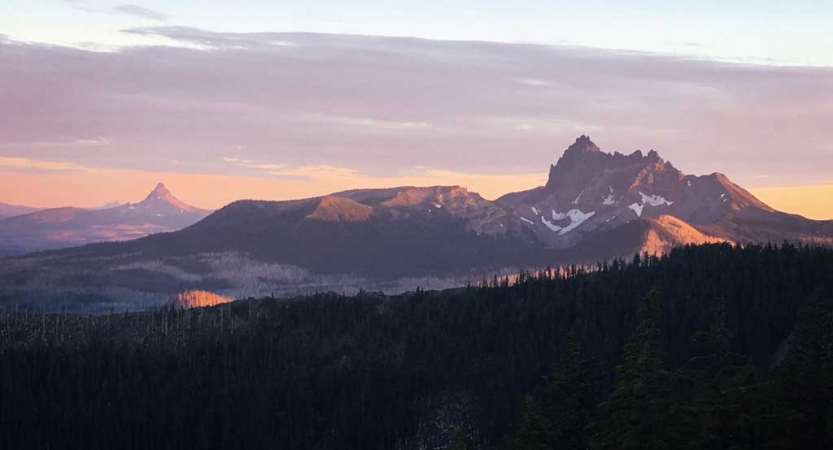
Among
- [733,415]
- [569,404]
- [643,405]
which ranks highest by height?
[643,405]

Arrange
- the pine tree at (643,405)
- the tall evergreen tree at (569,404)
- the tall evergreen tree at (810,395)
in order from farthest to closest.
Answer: the tall evergreen tree at (569,404)
the tall evergreen tree at (810,395)
the pine tree at (643,405)

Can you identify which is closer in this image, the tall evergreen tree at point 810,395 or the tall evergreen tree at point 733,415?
the tall evergreen tree at point 733,415

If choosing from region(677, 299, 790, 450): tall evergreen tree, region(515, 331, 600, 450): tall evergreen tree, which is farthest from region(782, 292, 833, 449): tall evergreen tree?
region(515, 331, 600, 450): tall evergreen tree

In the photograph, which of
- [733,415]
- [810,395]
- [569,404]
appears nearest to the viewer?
[733,415]

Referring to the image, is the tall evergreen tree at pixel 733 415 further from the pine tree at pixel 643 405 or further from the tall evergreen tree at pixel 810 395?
the tall evergreen tree at pixel 810 395

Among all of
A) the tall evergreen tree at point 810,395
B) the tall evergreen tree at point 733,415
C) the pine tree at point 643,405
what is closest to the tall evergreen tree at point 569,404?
the pine tree at point 643,405

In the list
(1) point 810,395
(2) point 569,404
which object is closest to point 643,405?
(1) point 810,395

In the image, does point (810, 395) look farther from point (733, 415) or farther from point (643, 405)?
point (643, 405)

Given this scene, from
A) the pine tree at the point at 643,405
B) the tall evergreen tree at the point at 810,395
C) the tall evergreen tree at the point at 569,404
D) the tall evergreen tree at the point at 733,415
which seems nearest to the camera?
the pine tree at the point at 643,405

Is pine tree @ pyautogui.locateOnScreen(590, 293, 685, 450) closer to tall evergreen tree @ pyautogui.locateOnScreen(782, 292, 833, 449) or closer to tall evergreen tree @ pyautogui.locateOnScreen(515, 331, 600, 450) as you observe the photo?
tall evergreen tree @ pyautogui.locateOnScreen(782, 292, 833, 449)

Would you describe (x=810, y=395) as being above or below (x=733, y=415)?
above

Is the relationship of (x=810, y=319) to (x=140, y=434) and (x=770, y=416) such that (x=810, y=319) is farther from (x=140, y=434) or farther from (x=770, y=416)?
(x=140, y=434)

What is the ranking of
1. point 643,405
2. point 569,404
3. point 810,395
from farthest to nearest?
1. point 569,404
2. point 810,395
3. point 643,405

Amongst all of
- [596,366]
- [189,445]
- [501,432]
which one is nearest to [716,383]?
[596,366]
